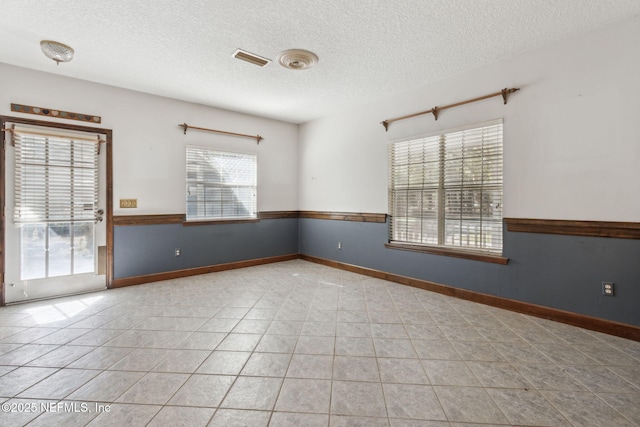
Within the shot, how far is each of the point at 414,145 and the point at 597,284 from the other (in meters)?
2.38

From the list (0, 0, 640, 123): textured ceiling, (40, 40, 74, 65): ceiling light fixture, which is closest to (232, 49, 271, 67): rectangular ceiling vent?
(0, 0, 640, 123): textured ceiling

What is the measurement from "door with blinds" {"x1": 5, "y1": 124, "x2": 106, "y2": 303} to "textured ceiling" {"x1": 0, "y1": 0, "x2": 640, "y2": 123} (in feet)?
2.92

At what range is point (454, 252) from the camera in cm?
349

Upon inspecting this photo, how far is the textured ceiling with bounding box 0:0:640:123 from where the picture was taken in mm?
2279

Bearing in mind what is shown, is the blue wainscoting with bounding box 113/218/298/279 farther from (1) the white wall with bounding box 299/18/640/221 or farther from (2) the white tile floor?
(1) the white wall with bounding box 299/18/640/221

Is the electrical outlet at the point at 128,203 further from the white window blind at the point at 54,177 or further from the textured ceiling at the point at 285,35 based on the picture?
the textured ceiling at the point at 285,35

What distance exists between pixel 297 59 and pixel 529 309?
354cm

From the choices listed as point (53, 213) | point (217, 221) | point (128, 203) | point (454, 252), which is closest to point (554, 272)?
point (454, 252)

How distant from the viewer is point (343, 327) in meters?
2.65

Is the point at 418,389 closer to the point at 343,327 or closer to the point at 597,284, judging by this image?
the point at 343,327

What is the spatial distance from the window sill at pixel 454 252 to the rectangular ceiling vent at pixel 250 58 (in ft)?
9.45

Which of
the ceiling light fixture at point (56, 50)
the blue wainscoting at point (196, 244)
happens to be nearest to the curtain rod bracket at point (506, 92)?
the blue wainscoting at point (196, 244)

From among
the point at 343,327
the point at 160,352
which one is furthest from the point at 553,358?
the point at 160,352

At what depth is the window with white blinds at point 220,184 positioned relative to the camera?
4543 millimetres
